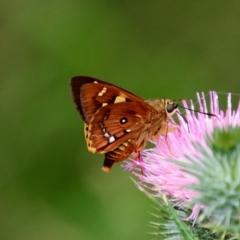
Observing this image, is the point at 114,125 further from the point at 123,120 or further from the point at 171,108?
the point at 171,108

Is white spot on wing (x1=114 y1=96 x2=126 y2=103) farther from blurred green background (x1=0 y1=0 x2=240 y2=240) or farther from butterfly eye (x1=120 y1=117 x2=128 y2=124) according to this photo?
blurred green background (x1=0 y1=0 x2=240 y2=240)

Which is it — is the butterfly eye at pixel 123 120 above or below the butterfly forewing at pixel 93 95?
below

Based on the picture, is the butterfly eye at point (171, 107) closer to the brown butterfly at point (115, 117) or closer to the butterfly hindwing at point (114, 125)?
the brown butterfly at point (115, 117)

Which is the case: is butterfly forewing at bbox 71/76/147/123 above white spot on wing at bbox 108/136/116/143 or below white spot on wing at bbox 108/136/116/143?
above

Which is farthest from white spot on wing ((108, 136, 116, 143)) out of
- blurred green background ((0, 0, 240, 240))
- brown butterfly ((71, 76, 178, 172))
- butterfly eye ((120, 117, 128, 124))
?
blurred green background ((0, 0, 240, 240))

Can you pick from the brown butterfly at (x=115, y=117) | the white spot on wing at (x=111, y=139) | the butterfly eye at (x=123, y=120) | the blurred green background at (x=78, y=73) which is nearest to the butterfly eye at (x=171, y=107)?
the brown butterfly at (x=115, y=117)

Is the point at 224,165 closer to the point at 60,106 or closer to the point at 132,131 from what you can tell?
the point at 132,131

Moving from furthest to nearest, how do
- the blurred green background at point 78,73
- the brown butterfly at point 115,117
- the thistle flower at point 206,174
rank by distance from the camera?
the blurred green background at point 78,73 → the brown butterfly at point 115,117 → the thistle flower at point 206,174
